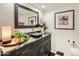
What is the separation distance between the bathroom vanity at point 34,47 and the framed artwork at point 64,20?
183mm

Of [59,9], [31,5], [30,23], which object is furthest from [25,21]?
[59,9]

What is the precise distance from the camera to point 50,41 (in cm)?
124

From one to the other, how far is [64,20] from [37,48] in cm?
49

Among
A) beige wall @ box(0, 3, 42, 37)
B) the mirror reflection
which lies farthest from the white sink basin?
beige wall @ box(0, 3, 42, 37)

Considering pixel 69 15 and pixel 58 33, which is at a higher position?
pixel 69 15

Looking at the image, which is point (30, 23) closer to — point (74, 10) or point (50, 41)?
point (50, 41)

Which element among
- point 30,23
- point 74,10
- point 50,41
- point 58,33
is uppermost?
point 74,10

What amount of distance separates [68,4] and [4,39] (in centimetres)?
85

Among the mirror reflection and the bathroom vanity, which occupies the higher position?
the mirror reflection

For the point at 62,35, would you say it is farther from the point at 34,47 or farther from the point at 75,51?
the point at 34,47

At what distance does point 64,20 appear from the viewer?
4.00 feet

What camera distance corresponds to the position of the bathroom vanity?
103 cm

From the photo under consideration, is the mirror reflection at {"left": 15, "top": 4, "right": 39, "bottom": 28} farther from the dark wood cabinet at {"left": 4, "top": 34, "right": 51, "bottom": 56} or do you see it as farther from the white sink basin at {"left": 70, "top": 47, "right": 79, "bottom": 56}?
the white sink basin at {"left": 70, "top": 47, "right": 79, "bottom": 56}

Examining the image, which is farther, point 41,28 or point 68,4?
point 41,28
